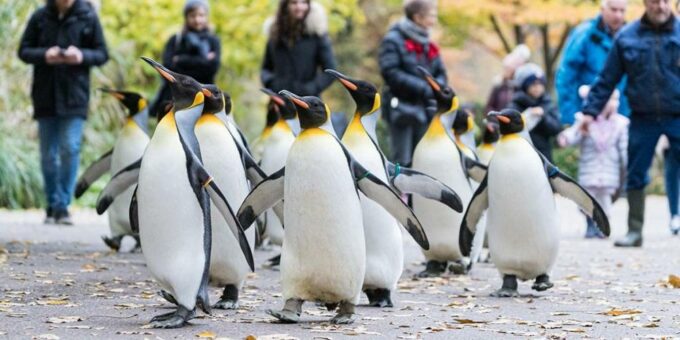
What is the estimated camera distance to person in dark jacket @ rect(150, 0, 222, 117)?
1156 centimetres

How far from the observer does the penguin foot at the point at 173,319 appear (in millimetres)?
5773

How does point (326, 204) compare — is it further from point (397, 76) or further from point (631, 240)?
point (631, 240)

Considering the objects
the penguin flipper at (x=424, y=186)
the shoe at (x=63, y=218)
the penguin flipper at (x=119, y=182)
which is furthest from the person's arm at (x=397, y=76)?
the penguin flipper at (x=119, y=182)

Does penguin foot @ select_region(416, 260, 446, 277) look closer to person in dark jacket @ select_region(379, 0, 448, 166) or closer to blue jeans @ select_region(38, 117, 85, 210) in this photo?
person in dark jacket @ select_region(379, 0, 448, 166)

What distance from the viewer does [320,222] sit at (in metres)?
6.05

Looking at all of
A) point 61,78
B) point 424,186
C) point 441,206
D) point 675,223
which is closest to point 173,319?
point 424,186

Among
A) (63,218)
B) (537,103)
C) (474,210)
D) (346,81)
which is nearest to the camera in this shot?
(346,81)

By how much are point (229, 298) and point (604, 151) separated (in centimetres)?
748

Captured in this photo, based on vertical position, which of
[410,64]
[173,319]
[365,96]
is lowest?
[173,319]

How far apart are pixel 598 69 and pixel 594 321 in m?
6.83

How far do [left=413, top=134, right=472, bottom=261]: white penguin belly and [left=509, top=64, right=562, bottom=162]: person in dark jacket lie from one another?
3951 mm

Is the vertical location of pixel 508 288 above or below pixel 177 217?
below

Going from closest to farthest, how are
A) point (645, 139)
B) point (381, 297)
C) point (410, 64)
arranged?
point (381, 297)
point (645, 139)
point (410, 64)

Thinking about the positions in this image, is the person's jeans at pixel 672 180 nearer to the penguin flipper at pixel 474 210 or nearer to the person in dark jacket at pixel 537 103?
the person in dark jacket at pixel 537 103
